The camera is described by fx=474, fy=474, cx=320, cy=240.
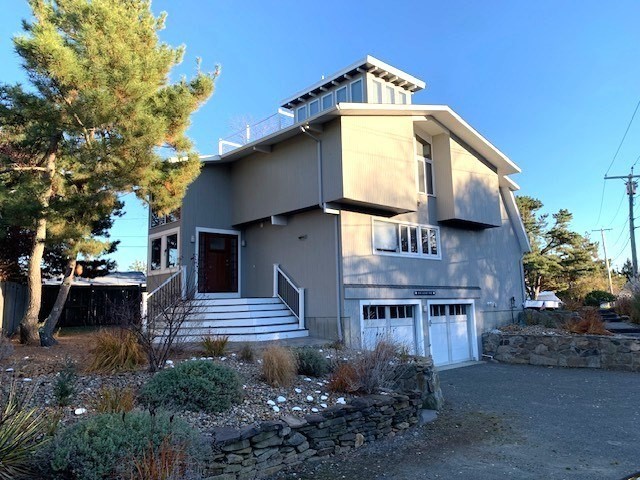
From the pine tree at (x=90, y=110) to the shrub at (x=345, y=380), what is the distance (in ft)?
18.7

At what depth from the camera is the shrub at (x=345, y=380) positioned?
6.89 metres

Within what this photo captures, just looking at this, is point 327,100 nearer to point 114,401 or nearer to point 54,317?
point 54,317

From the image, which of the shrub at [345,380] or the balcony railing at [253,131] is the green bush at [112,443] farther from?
the balcony railing at [253,131]

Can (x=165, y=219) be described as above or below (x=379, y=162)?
below

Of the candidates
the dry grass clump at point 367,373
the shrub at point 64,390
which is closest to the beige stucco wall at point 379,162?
the dry grass clump at point 367,373

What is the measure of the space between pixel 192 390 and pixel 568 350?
12356 mm

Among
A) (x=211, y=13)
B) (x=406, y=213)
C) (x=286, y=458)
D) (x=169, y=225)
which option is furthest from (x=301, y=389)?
(x=211, y=13)

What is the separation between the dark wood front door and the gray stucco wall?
345 mm

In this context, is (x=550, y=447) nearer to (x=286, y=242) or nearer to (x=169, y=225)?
(x=286, y=242)

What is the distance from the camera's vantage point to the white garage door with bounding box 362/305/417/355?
12938mm

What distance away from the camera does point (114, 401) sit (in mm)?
5176

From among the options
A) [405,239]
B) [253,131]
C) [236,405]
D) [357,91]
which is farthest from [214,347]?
[357,91]

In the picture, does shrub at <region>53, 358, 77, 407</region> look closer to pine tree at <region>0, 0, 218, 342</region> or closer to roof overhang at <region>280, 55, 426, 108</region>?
pine tree at <region>0, 0, 218, 342</region>

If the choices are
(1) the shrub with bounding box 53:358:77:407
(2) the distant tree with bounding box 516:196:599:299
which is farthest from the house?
(2) the distant tree with bounding box 516:196:599:299
